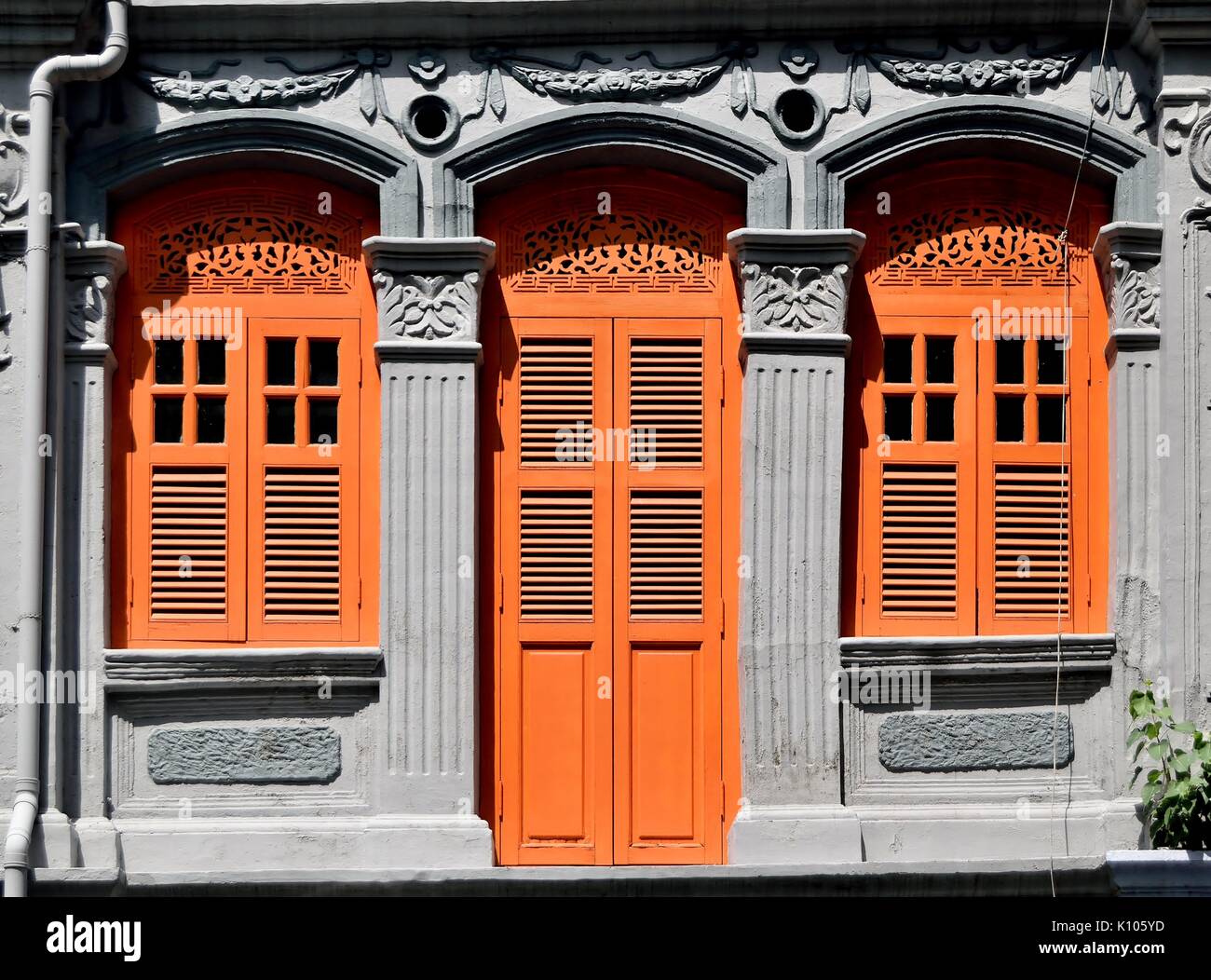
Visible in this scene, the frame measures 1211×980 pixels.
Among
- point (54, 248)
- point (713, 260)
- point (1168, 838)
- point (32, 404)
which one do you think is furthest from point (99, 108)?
point (1168, 838)

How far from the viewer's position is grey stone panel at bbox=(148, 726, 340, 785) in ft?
36.2

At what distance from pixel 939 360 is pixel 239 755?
4.61 metres

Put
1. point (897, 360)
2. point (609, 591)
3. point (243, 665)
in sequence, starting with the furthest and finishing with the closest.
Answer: point (897, 360) → point (609, 591) → point (243, 665)

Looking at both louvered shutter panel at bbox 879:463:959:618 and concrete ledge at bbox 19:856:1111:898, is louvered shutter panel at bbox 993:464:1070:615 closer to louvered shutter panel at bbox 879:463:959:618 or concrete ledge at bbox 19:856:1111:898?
louvered shutter panel at bbox 879:463:959:618

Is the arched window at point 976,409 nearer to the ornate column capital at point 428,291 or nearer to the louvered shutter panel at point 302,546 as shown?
the ornate column capital at point 428,291

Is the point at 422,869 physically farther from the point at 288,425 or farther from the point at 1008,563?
the point at 1008,563

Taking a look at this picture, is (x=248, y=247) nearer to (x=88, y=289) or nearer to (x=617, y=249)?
(x=88, y=289)

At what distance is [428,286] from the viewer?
11.2 metres

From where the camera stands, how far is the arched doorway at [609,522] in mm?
11148

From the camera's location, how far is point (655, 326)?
11.4 metres

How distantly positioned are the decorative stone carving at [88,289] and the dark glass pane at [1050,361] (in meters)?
5.34

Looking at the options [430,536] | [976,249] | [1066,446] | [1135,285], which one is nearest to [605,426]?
[430,536]

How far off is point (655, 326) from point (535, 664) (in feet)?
6.78

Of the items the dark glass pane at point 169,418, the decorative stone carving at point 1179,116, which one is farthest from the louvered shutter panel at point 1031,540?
the dark glass pane at point 169,418
